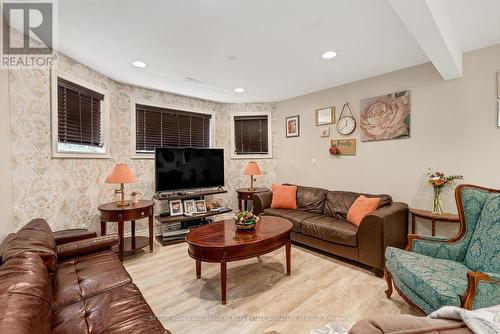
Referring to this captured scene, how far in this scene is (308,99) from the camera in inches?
169

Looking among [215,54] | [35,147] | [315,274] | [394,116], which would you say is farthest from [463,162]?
[35,147]

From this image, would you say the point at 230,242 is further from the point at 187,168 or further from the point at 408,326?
the point at 187,168

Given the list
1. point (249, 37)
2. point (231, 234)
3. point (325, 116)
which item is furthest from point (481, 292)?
point (325, 116)

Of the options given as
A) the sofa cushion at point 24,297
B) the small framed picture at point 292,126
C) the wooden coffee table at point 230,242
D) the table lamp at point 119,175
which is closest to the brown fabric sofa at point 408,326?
the sofa cushion at point 24,297

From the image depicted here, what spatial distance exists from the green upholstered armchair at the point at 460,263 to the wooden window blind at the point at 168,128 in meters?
3.68

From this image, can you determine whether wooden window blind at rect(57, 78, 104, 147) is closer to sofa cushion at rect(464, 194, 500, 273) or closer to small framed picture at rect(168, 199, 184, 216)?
small framed picture at rect(168, 199, 184, 216)

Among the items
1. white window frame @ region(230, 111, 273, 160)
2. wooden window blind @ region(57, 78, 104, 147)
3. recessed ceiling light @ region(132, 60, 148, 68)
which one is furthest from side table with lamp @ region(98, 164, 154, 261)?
white window frame @ region(230, 111, 273, 160)

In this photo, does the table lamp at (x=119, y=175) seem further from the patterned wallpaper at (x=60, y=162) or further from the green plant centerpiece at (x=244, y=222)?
the green plant centerpiece at (x=244, y=222)

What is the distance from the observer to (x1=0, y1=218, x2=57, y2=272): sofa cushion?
1.38 m

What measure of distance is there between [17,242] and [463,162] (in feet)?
13.9

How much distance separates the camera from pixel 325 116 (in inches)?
158

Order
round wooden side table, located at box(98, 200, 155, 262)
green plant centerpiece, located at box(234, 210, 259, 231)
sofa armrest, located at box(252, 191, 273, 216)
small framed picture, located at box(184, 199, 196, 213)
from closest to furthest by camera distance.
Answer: green plant centerpiece, located at box(234, 210, 259, 231)
round wooden side table, located at box(98, 200, 155, 262)
small framed picture, located at box(184, 199, 196, 213)
sofa armrest, located at box(252, 191, 273, 216)

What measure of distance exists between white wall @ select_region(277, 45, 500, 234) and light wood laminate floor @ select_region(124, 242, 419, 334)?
4.49 feet

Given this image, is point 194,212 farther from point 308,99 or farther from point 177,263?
point 308,99
